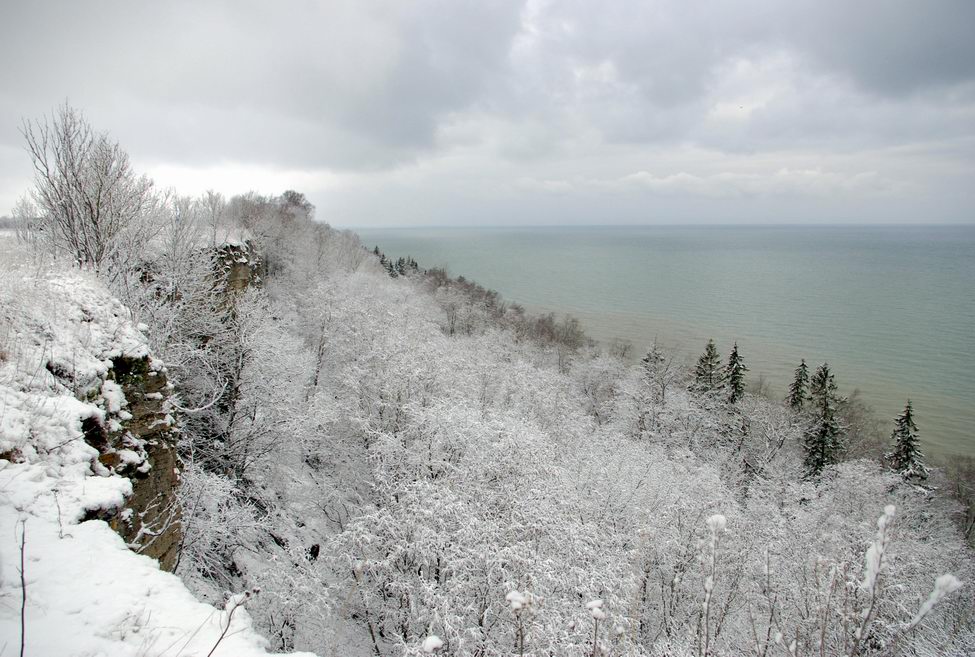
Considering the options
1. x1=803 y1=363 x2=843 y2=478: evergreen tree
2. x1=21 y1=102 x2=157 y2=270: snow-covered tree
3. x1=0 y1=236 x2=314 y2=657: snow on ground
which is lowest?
x1=803 y1=363 x2=843 y2=478: evergreen tree

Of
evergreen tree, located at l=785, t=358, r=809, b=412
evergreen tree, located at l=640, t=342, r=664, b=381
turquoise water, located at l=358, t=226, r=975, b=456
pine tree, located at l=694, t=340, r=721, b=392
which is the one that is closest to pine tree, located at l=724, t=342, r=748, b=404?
pine tree, located at l=694, t=340, r=721, b=392

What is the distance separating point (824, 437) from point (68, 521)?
43.3 m

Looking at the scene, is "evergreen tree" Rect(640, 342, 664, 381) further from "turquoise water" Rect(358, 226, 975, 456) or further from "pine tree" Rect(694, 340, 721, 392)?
"turquoise water" Rect(358, 226, 975, 456)

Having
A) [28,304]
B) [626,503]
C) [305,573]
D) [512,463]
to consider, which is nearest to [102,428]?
[28,304]

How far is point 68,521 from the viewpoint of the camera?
18.9ft

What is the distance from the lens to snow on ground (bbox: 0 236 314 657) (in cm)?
452

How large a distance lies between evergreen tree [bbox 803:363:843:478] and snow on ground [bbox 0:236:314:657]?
40240 millimetres

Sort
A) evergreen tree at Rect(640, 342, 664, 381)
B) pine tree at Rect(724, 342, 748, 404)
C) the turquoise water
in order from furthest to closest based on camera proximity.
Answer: the turquoise water < evergreen tree at Rect(640, 342, 664, 381) < pine tree at Rect(724, 342, 748, 404)

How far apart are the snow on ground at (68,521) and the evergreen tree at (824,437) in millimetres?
40240

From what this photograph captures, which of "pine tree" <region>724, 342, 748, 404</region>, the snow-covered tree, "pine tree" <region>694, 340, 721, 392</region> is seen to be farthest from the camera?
"pine tree" <region>694, 340, 721, 392</region>

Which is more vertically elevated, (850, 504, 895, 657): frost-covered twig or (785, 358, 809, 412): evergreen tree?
(850, 504, 895, 657): frost-covered twig

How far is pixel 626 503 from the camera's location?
19062 mm

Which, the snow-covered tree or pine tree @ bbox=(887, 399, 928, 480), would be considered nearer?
the snow-covered tree

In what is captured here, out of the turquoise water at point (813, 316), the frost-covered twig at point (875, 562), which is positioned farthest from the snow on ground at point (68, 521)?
the turquoise water at point (813, 316)
